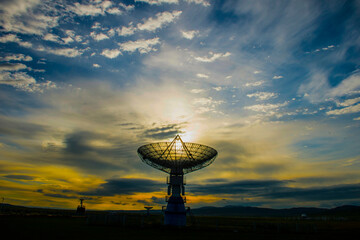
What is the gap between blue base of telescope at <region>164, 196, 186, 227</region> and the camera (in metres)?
43.1

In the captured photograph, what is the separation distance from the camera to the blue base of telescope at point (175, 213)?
141ft

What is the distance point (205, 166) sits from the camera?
47.0 meters

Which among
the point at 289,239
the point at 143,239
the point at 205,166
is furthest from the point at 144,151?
the point at 289,239

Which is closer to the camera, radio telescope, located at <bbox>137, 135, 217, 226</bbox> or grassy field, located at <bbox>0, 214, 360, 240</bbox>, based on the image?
grassy field, located at <bbox>0, 214, 360, 240</bbox>

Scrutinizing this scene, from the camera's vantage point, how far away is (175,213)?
143 ft

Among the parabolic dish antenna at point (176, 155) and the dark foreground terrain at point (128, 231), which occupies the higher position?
the parabolic dish antenna at point (176, 155)

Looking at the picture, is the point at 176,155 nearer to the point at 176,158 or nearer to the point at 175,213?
the point at 176,158

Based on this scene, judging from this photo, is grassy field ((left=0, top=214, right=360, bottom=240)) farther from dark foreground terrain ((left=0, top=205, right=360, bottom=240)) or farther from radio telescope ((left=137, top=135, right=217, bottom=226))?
radio telescope ((left=137, top=135, right=217, bottom=226))

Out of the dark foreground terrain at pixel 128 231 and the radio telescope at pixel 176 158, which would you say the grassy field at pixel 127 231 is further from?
the radio telescope at pixel 176 158

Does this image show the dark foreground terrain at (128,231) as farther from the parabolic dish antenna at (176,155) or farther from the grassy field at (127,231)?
the parabolic dish antenna at (176,155)

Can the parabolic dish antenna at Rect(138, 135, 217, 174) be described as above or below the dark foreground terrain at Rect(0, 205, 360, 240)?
above

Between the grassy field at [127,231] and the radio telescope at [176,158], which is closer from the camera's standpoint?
the grassy field at [127,231]

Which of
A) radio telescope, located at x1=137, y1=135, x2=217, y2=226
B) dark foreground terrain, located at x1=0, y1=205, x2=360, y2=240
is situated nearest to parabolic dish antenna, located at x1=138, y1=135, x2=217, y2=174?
radio telescope, located at x1=137, y1=135, x2=217, y2=226

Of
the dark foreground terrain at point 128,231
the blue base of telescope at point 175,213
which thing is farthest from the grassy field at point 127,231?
the blue base of telescope at point 175,213
